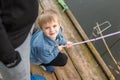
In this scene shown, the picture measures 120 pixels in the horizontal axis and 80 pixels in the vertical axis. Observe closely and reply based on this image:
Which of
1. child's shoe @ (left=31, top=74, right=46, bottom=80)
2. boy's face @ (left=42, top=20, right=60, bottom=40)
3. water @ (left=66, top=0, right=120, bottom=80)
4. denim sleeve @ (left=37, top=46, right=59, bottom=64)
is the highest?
boy's face @ (left=42, top=20, right=60, bottom=40)

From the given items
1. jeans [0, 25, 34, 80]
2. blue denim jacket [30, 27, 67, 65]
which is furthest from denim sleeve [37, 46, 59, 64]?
jeans [0, 25, 34, 80]

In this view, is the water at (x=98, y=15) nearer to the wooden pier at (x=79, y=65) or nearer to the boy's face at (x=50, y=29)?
the wooden pier at (x=79, y=65)

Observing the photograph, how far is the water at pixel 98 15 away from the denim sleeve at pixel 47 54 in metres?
1.62

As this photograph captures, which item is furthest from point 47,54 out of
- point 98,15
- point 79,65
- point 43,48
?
point 98,15

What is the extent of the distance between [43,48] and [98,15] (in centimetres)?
240

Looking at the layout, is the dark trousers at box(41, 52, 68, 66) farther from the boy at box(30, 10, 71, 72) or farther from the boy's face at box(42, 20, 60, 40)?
the boy's face at box(42, 20, 60, 40)

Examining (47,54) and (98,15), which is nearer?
(47,54)

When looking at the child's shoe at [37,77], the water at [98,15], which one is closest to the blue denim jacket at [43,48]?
the child's shoe at [37,77]

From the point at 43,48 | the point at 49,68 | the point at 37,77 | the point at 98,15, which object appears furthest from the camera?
the point at 98,15

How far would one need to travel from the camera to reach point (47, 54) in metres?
2.54

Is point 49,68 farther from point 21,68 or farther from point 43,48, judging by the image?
point 21,68

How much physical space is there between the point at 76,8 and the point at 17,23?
328 cm

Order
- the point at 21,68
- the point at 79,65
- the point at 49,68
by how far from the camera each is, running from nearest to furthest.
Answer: the point at 21,68 → the point at 49,68 → the point at 79,65

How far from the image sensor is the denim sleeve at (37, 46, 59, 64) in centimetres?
251
